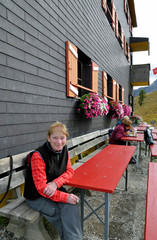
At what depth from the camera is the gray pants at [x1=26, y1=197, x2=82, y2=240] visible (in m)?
1.84

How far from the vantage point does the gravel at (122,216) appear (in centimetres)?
253

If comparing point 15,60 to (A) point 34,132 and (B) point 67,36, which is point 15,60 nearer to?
(A) point 34,132

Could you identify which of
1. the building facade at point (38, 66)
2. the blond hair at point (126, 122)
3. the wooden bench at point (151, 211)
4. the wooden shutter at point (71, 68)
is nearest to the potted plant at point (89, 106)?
the building facade at point (38, 66)

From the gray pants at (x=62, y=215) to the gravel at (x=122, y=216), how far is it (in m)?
0.59

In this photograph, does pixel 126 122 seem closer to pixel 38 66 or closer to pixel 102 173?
pixel 38 66

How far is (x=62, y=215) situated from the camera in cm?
188

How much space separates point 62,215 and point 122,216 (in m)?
1.53

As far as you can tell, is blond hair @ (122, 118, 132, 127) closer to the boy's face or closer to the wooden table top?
the wooden table top

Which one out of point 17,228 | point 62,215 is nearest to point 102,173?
point 62,215

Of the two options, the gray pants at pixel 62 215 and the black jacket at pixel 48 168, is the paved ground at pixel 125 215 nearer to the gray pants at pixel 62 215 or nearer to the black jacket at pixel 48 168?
the gray pants at pixel 62 215

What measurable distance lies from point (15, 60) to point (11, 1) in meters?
0.78

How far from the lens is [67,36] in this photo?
4301 mm

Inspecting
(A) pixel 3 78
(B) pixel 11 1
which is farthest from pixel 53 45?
(A) pixel 3 78

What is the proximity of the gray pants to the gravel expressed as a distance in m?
0.59
